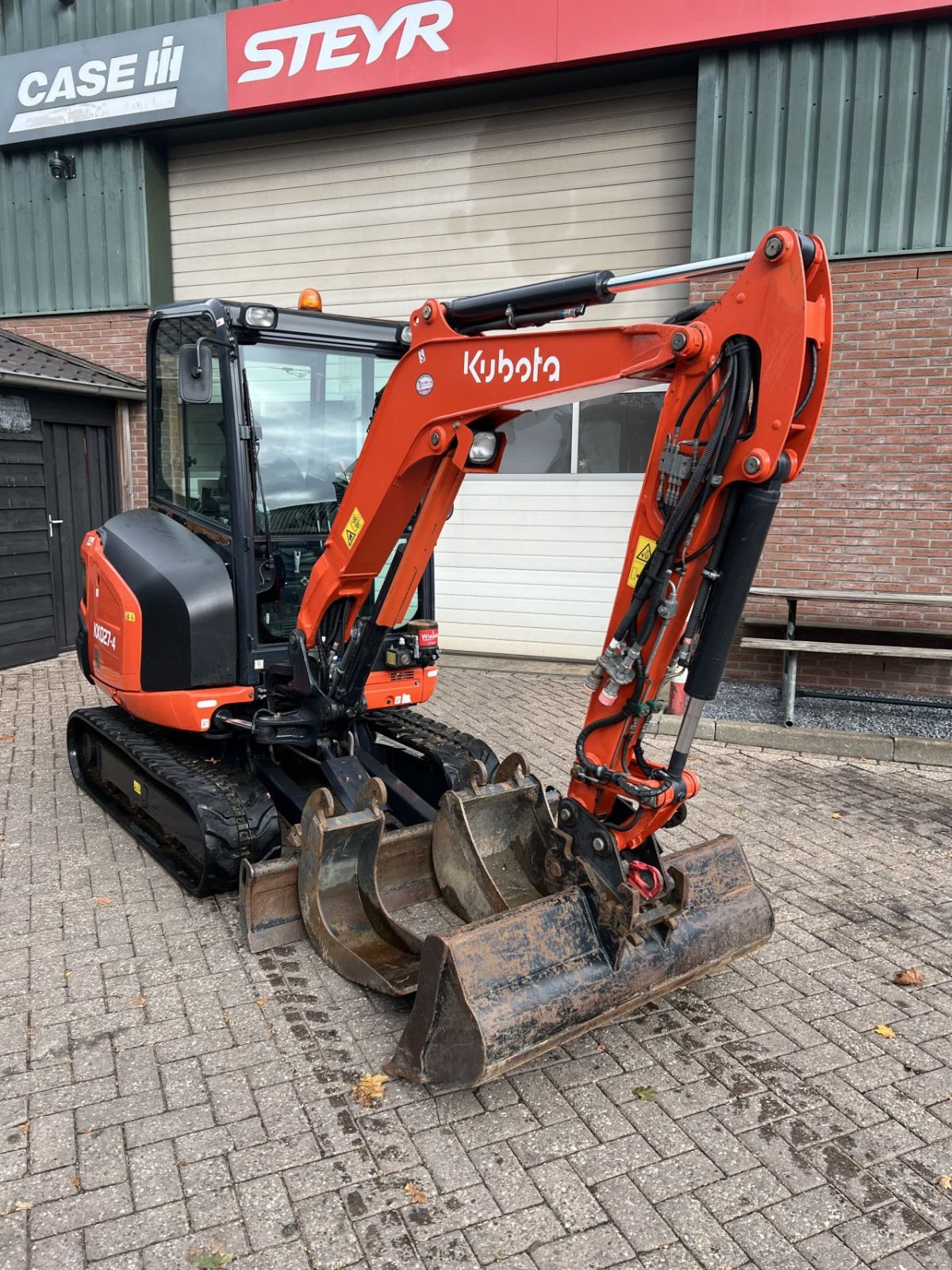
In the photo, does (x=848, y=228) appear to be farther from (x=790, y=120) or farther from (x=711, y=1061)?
(x=711, y=1061)

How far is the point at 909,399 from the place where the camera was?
7645 mm

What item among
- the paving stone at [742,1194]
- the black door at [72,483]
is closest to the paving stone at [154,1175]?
the paving stone at [742,1194]

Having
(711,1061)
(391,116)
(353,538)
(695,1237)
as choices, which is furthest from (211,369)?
(391,116)

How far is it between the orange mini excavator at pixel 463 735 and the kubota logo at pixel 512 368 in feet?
0.03

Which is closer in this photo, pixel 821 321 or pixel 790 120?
pixel 821 321

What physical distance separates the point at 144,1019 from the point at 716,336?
3101 mm

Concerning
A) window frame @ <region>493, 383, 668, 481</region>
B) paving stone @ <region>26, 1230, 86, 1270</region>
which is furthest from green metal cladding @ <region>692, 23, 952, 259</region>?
paving stone @ <region>26, 1230, 86, 1270</region>

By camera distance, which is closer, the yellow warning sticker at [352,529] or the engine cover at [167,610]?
the yellow warning sticker at [352,529]

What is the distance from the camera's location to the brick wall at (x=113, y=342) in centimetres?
1031

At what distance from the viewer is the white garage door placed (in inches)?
341

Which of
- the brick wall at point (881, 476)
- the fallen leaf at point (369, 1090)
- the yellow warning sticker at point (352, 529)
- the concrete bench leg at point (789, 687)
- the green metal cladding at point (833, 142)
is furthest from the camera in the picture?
the brick wall at point (881, 476)

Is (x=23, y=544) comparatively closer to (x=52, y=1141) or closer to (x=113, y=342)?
(x=113, y=342)

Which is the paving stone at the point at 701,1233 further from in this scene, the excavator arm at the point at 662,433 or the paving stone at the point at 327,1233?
the excavator arm at the point at 662,433

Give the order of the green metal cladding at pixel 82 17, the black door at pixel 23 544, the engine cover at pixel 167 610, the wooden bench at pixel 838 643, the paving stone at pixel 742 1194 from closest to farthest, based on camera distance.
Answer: the paving stone at pixel 742 1194 < the engine cover at pixel 167 610 < the wooden bench at pixel 838 643 < the black door at pixel 23 544 < the green metal cladding at pixel 82 17
